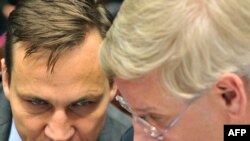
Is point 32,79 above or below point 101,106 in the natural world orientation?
above

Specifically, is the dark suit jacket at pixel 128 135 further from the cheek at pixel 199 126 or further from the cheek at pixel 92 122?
the cheek at pixel 199 126

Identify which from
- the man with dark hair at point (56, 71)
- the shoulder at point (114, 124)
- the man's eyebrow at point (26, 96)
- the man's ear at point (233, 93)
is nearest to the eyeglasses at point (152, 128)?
the man's ear at point (233, 93)

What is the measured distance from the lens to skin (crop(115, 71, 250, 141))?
3.79 ft

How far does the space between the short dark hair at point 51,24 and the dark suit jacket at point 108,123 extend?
0.21m

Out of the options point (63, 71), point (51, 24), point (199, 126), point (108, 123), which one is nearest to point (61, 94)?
point (63, 71)

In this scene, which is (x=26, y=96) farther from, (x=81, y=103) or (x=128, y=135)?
(x=128, y=135)

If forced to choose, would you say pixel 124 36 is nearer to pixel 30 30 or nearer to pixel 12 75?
pixel 30 30

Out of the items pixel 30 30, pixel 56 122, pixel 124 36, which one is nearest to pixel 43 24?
pixel 30 30

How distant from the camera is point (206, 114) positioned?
1193 millimetres

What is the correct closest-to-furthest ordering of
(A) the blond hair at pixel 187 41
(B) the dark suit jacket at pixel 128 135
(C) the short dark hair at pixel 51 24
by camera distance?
(A) the blond hair at pixel 187 41 < (C) the short dark hair at pixel 51 24 < (B) the dark suit jacket at pixel 128 135

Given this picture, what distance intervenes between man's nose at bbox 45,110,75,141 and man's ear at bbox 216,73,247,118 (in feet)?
1.93

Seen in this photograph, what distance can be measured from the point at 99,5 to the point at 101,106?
1.07 ft

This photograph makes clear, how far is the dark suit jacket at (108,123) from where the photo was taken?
1.83 metres

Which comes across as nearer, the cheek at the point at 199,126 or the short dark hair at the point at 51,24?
the cheek at the point at 199,126
